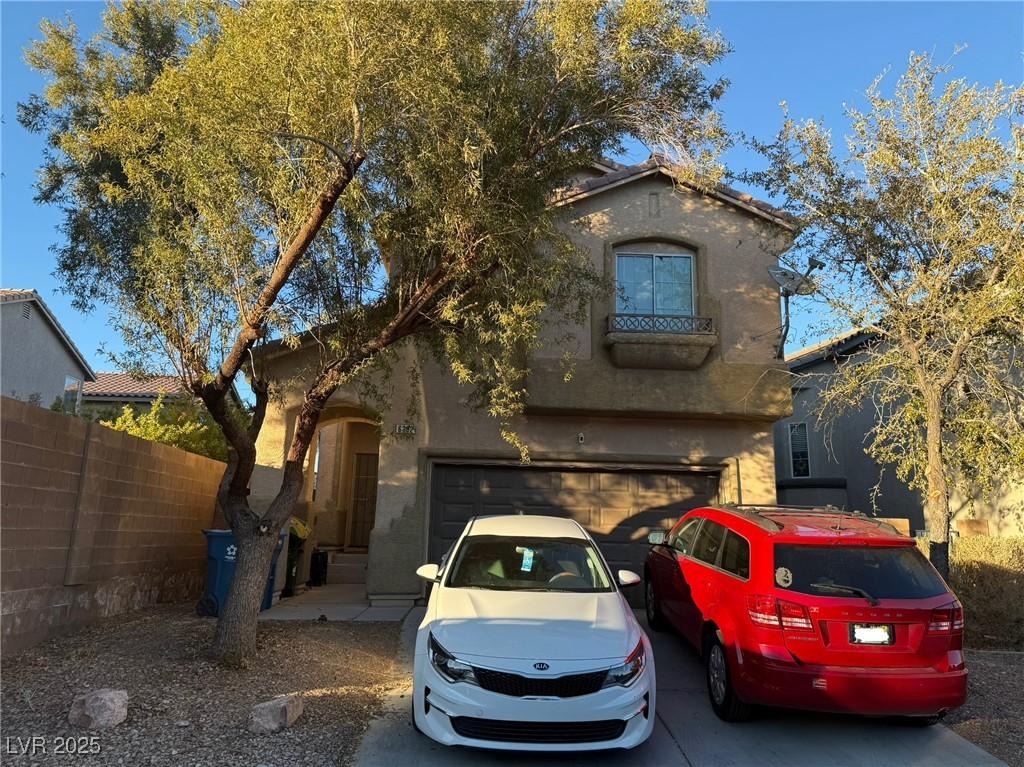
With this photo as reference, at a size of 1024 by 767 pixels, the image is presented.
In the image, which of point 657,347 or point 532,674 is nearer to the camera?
point 532,674

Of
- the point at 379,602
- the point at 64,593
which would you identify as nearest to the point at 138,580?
the point at 64,593

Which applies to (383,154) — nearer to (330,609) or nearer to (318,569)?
(330,609)

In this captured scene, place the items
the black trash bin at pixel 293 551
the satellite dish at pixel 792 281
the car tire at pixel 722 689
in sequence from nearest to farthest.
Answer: the car tire at pixel 722 689 < the satellite dish at pixel 792 281 < the black trash bin at pixel 293 551

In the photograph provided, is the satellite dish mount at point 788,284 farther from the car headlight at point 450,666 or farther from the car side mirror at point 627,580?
the car headlight at point 450,666

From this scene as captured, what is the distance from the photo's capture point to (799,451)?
18234mm

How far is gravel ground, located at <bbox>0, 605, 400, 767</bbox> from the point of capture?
4.49m

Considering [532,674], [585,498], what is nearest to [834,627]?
[532,674]

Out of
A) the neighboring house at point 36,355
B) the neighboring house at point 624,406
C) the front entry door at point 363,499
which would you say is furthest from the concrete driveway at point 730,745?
the neighboring house at point 36,355

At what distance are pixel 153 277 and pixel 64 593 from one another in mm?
3334

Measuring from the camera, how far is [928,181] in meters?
8.20

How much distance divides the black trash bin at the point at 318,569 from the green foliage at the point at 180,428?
278 cm

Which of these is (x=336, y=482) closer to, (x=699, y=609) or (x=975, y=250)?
(x=699, y=609)

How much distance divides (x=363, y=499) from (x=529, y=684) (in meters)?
11.8

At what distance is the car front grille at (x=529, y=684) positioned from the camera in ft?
14.4
